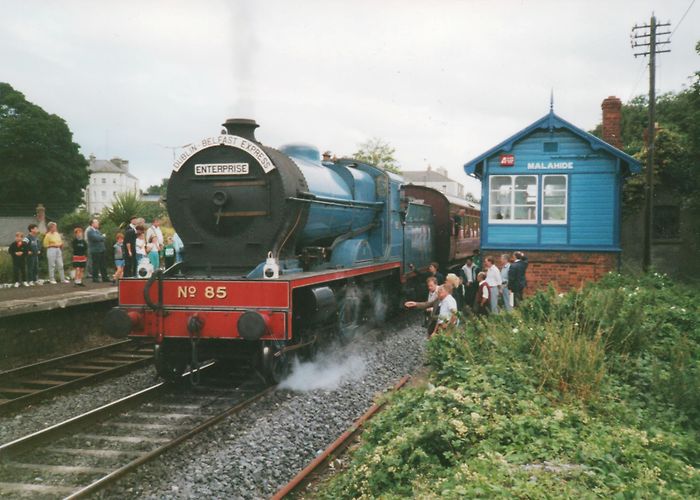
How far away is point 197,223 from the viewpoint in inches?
324

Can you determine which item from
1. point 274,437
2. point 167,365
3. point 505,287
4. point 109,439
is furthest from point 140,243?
point 274,437

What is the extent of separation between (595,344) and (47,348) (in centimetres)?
864

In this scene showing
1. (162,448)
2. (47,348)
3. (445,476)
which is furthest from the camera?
(47,348)

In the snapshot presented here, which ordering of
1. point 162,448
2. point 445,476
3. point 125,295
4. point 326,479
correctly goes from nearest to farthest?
point 445,476 → point 326,479 → point 162,448 → point 125,295

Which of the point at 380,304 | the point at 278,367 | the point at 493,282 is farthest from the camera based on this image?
the point at 380,304

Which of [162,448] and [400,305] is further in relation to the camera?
[400,305]

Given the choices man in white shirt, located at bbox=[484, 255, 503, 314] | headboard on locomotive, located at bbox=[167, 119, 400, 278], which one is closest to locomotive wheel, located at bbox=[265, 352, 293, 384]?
headboard on locomotive, located at bbox=[167, 119, 400, 278]

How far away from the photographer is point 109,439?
612cm

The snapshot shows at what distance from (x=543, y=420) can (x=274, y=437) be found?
277 centimetres

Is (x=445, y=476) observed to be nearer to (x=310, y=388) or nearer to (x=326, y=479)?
(x=326, y=479)

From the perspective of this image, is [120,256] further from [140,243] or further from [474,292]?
[474,292]

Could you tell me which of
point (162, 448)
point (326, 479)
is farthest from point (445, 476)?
point (162, 448)

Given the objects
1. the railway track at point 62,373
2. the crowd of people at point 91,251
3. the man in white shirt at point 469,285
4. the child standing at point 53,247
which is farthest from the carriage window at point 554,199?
the child standing at point 53,247

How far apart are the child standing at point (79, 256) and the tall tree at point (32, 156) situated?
29406 mm
